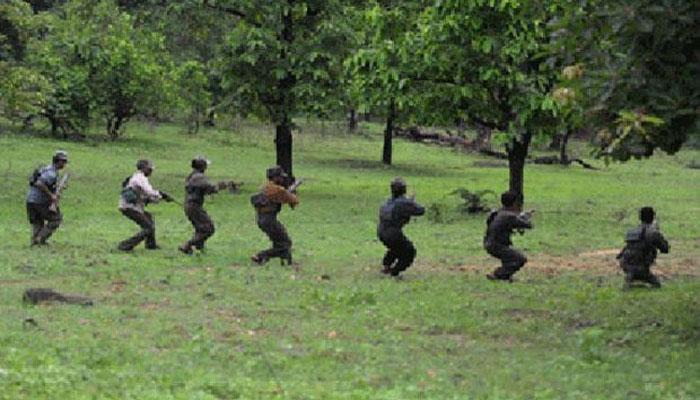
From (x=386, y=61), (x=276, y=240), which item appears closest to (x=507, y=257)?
(x=276, y=240)

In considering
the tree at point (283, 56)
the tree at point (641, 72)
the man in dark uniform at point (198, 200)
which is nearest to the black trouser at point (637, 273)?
A: the tree at point (641, 72)

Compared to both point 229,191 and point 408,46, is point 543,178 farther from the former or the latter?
point 408,46

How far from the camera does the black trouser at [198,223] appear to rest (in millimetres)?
18016

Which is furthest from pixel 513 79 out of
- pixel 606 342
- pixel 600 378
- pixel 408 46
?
pixel 600 378

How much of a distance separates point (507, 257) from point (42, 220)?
321 inches

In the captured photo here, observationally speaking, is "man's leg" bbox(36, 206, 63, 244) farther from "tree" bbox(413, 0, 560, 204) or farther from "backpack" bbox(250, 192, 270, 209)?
"tree" bbox(413, 0, 560, 204)

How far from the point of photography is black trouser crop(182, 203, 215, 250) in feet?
59.1

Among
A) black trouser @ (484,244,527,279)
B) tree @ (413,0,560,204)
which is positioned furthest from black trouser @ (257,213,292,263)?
tree @ (413,0,560,204)

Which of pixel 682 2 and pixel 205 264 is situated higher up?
pixel 682 2

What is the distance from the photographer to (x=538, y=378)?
32.0 ft

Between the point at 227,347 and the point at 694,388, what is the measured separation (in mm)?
4427

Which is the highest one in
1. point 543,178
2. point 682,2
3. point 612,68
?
point 682,2

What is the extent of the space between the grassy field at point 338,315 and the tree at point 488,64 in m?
2.81

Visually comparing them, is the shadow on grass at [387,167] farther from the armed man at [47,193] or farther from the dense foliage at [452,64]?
the armed man at [47,193]
